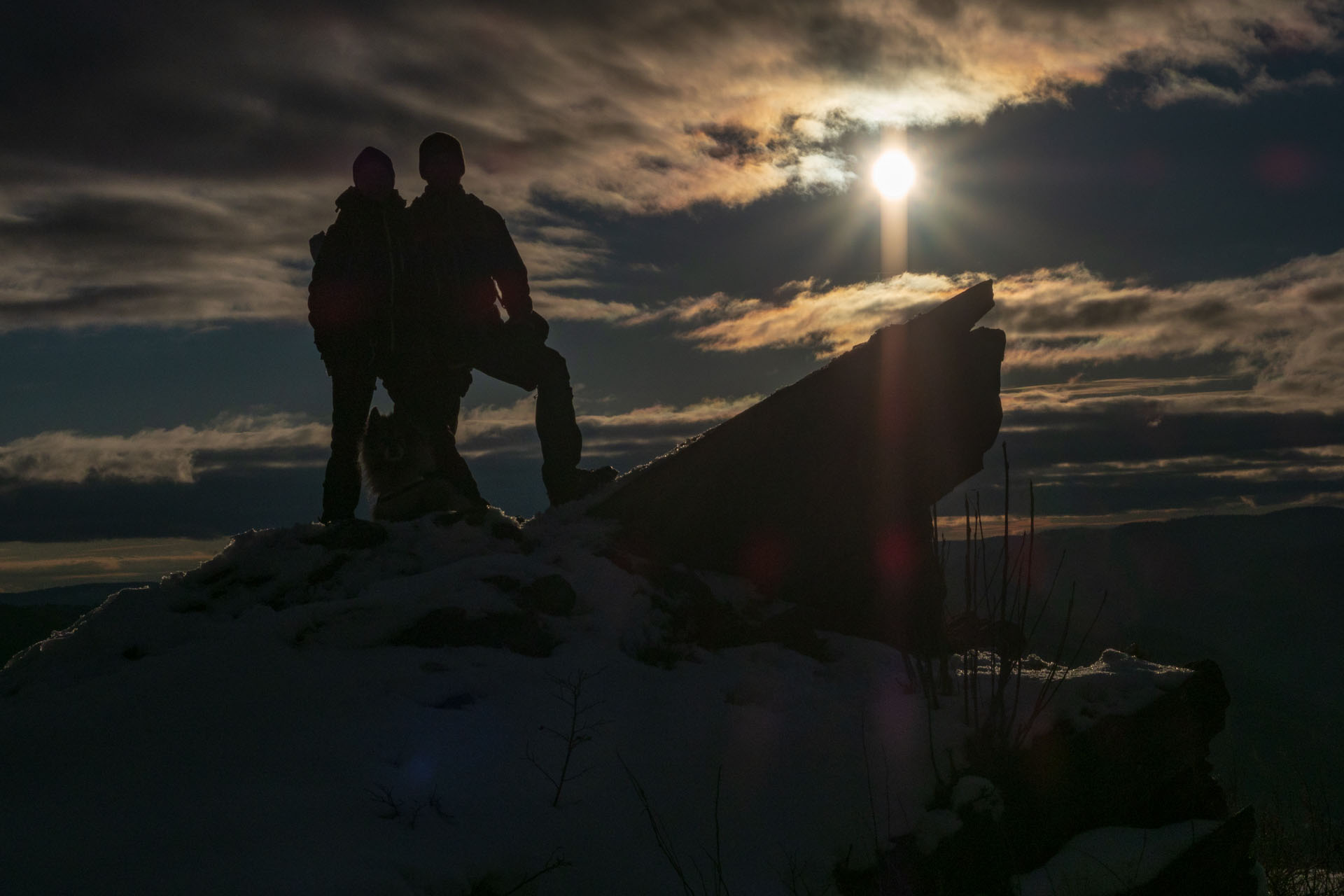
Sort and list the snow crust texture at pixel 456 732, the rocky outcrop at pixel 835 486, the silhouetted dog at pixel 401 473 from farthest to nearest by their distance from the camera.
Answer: the silhouetted dog at pixel 401 473, the rocky outcrop at pixel 835 486, the snow crust texture at pixel 456 732

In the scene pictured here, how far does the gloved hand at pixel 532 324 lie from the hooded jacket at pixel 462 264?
4 cm

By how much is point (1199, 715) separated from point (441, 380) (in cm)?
697

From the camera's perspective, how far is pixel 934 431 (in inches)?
296

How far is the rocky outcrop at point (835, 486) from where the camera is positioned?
6.86 meters

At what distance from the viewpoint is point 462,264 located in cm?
920

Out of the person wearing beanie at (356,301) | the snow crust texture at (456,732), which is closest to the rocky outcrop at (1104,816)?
the snow crust texture at (456,732)

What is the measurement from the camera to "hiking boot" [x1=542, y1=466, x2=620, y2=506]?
8.51m

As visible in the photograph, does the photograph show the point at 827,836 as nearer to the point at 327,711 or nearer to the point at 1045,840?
the point at 1045,840

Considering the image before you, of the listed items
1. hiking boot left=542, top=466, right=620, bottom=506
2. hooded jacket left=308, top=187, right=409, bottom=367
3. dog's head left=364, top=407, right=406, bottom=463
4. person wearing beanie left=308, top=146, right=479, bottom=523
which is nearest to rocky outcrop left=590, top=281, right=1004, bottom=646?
hiking boot left=542, top=466, right=620, bottom=506

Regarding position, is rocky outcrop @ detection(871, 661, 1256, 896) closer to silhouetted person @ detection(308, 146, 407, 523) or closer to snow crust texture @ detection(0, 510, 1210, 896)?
snow crust texture @ detection(0, 510, 1210, 896)

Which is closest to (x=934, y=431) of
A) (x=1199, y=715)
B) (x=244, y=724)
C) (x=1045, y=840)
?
(x=1199, y=715)

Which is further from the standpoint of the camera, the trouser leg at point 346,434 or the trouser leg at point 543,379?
the trouser leg at point 543,379

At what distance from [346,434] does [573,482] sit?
7.23 feet

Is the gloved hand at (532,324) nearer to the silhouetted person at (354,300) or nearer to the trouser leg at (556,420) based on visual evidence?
the trouser leg at (556,420)
